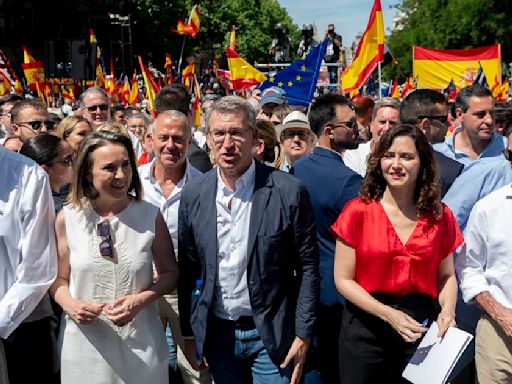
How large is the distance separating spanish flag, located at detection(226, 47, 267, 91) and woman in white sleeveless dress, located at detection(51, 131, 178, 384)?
24.9ft

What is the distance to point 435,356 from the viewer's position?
3221 mm

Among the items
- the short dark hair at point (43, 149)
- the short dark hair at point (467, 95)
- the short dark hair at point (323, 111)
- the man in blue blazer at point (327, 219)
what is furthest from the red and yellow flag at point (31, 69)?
the man in blue blazer at point (327, 219)

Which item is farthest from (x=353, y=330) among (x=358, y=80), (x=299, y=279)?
(x=358, y=80)

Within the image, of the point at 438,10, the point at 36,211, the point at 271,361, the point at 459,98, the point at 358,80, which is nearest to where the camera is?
the point at 36,211

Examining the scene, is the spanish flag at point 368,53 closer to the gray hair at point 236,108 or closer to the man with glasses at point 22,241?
the gray hair at point 236,108

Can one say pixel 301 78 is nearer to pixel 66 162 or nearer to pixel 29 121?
pixel 29 121

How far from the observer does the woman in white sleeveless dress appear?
3303mm

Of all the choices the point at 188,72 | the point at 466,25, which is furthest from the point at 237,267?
the point at 466,25

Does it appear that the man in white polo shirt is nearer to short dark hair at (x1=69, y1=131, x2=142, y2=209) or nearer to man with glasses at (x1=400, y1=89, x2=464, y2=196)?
short dark hair at (x1=69, y1=131, x2=142, y2=209)

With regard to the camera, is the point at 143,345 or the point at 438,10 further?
the point at 438,10

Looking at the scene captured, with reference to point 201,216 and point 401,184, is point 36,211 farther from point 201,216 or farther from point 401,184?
point 401,184

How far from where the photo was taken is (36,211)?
312 cm

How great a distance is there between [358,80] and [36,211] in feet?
23.3

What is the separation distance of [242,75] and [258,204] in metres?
7.84
